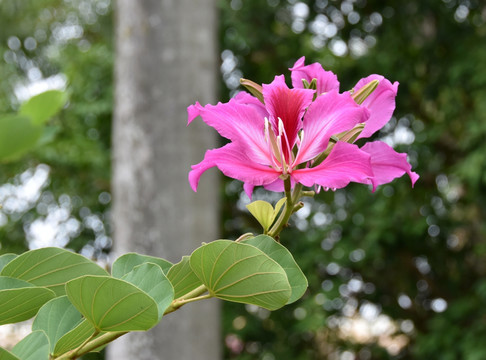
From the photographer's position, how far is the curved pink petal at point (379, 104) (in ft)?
1.04

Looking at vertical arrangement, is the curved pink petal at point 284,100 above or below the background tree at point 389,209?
above

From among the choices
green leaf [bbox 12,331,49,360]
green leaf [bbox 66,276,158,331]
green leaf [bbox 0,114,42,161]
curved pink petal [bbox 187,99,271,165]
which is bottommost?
green leaf [bbox 12,331,49,360]

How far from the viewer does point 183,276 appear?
0.91 ft

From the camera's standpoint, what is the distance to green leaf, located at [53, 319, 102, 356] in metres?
0.25

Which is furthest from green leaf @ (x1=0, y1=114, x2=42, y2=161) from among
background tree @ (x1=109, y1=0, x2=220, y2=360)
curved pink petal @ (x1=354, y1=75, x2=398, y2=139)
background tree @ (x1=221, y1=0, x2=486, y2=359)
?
background tree @ (x1=221, y1=0, x2=486, y2=359)

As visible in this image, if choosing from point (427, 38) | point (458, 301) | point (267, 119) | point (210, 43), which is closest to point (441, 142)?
point (427, 38)

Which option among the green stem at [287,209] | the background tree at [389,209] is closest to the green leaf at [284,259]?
the green stem at [287,209]

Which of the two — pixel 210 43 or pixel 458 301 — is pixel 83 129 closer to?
pixel 210 43

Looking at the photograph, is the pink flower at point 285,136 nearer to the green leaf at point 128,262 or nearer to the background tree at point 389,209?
the green leaf at point 128,262

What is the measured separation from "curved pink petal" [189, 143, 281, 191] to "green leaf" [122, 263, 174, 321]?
2.3 inches

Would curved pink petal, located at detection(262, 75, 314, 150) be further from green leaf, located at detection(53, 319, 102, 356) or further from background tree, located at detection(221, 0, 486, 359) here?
background tree, located at detection(221, 0, 486, 359)

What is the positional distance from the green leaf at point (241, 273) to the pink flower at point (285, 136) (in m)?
0.06

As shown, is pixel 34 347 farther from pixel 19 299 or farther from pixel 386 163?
pixel 386 163

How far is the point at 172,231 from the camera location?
1.88 metres
